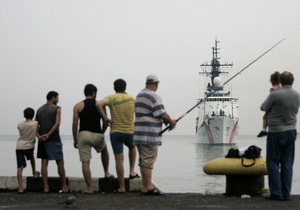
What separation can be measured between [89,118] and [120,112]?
475 millimetres

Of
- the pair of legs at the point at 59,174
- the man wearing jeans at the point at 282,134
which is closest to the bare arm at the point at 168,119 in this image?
the man wearing jeans at the point at 282,134

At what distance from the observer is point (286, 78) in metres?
8.75

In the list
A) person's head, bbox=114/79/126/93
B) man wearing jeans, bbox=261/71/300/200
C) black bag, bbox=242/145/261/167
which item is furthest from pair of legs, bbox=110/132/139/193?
man wearing jeans, bbox=261/71/300/200

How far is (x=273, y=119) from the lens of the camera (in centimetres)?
874

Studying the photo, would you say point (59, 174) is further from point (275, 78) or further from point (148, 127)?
point (275, 78)

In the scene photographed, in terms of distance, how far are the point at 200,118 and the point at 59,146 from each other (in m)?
88.5

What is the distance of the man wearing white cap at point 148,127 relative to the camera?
904cm

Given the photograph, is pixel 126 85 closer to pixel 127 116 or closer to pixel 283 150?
pixel 127 116

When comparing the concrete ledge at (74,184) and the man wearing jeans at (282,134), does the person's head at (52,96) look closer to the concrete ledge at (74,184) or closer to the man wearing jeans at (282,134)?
the concrete ledge at (74,184)

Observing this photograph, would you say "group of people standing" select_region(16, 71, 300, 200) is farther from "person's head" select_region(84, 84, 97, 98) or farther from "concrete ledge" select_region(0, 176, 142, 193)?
"concrete ledge" select_region(0, 176, 142, 193)

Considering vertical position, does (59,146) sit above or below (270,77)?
below

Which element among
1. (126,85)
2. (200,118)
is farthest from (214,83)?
(126,85)

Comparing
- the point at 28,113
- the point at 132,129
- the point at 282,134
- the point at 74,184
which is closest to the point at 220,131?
the point at 74,184

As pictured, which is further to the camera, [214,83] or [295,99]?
[214,83]
